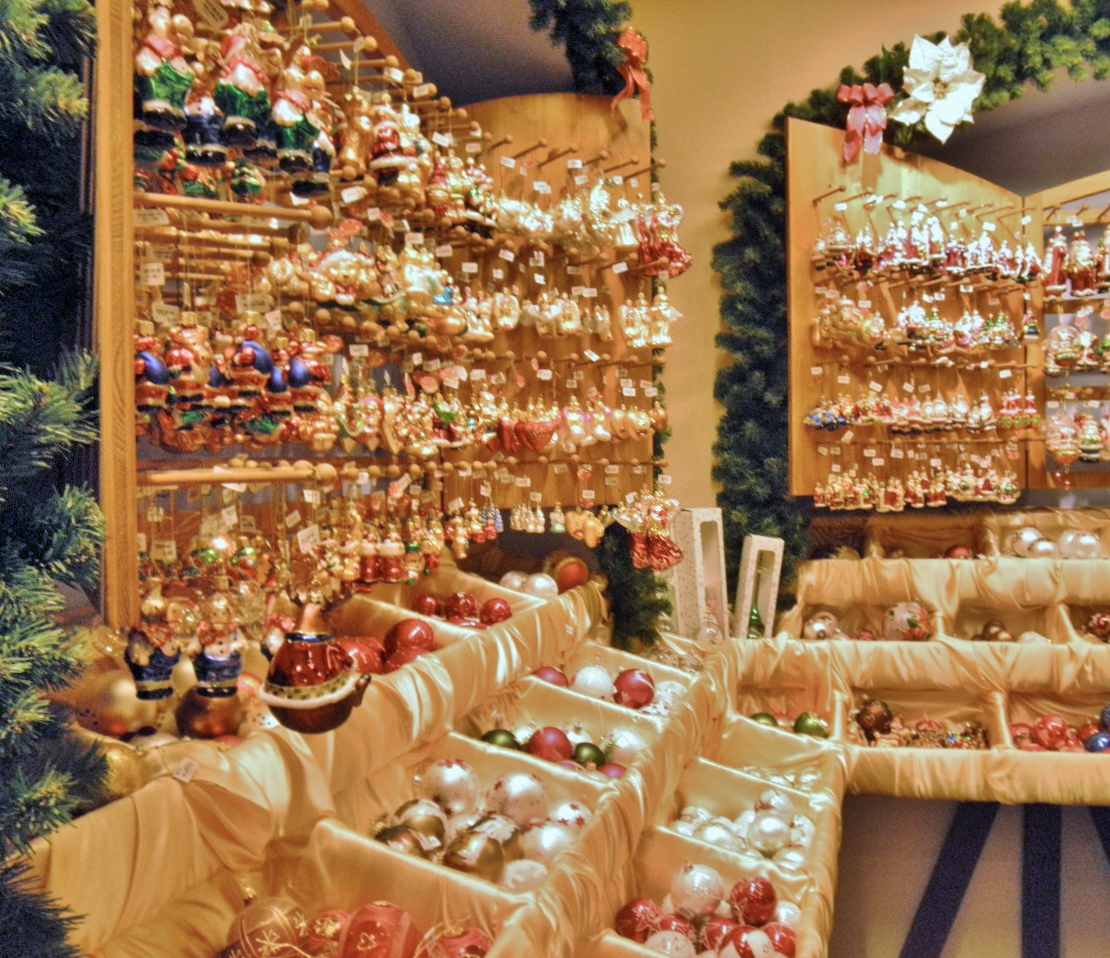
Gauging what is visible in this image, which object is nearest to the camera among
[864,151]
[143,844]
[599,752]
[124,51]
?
[124,51]

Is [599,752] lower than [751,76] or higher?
lower

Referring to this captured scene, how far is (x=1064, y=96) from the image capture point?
5.05 metres

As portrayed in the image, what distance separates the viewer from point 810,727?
3969mm

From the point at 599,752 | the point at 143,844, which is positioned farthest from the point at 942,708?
the point at 143,844

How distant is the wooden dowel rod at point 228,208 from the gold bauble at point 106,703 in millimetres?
956

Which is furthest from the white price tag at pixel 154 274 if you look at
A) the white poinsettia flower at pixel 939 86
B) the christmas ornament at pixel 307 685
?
the white poinsettia flower at pixel 939 86

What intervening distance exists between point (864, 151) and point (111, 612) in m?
4.52

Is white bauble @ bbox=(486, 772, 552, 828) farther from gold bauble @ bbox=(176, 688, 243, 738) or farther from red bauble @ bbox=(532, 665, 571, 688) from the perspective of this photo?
gold bauble @ bbox=(176, 688, 243, 738)

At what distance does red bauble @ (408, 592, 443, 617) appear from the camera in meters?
3.27

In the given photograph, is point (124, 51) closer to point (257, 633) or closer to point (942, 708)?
point (257, 633)

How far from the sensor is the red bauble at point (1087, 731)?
13.7 ft

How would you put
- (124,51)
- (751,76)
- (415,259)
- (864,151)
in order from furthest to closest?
(751,76) → (864,151) → (415,259) → (124,51)

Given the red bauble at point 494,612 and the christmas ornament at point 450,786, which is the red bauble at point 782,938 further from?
the red bauble at point 494,612

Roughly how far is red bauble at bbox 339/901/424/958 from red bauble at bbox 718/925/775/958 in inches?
34.8
